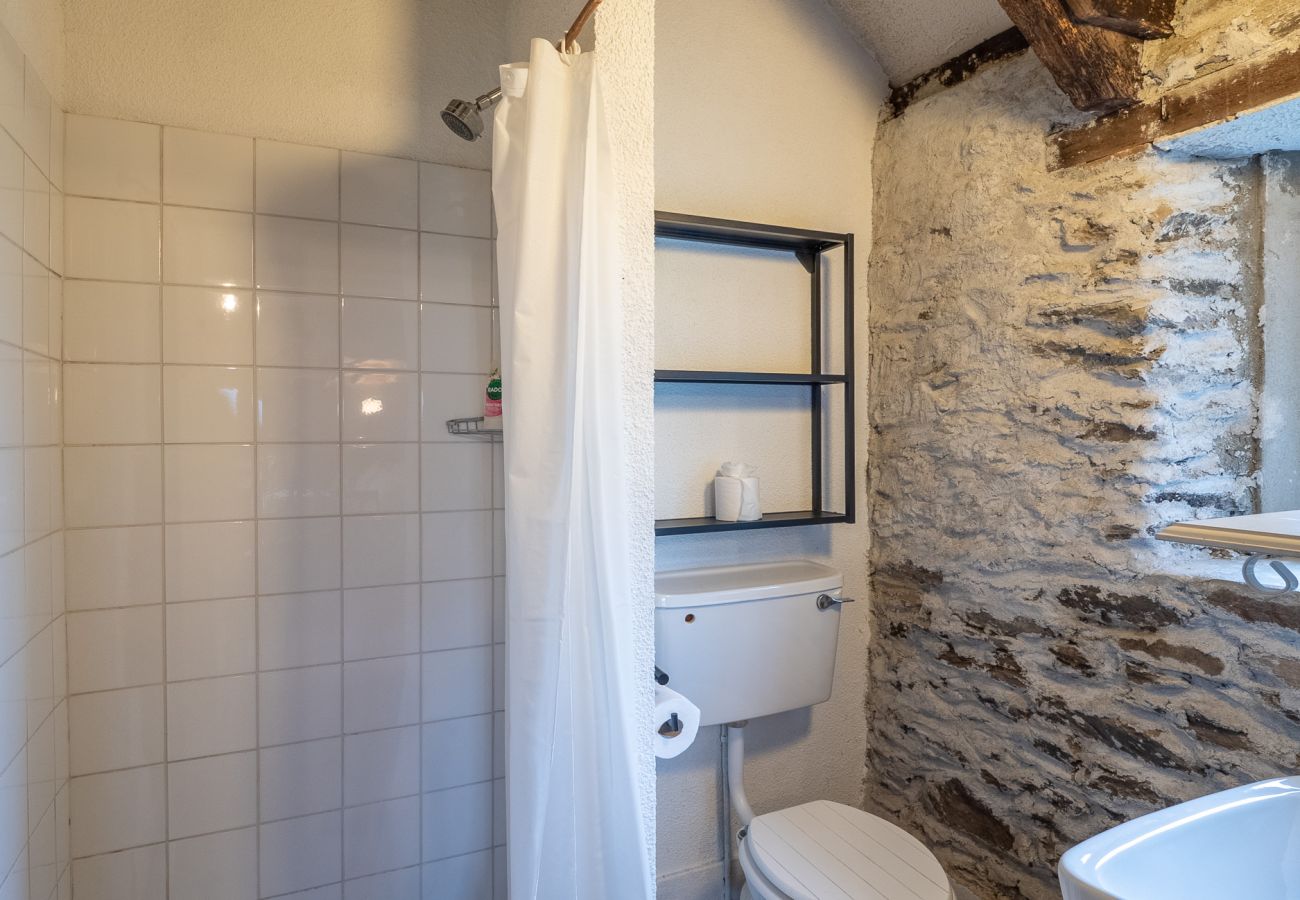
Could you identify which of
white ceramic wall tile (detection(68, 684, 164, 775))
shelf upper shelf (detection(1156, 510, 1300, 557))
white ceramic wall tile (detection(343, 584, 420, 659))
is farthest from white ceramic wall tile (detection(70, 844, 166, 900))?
shelf upper shelf (detection(1156, 510, 1300, 557))

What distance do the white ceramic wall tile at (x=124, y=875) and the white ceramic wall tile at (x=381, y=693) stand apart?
1.34 ft

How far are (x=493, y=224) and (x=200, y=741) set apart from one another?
128 centimetres

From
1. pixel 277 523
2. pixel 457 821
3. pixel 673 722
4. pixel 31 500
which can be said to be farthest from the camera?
pixel 457 821

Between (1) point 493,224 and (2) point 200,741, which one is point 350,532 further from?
(1) point 493,224

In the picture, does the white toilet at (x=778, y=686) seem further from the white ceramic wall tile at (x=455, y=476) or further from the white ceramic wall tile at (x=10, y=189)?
the white ceramic wall tile at (x=10, y=189)

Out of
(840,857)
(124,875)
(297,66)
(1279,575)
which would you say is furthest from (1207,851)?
(297,66)

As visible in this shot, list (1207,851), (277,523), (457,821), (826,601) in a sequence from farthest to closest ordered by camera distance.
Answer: (826,601), (457,821), (277,523), (1207,851)

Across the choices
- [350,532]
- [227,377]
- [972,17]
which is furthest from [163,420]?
[972,17]

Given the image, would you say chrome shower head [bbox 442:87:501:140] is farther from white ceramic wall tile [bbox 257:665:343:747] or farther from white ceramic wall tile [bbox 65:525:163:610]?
white ceramic wall tile [bbox 257:665:343:747]

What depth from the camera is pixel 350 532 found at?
158cm

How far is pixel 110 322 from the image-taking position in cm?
138

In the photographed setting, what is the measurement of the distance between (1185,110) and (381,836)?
7.24ft

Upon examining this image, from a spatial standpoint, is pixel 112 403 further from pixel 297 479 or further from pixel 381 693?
pixel 381 693

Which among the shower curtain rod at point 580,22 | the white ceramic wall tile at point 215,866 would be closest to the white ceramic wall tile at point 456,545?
the white ceramic wall tile at point 215,866
